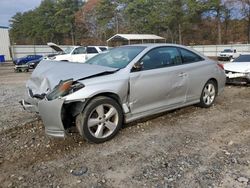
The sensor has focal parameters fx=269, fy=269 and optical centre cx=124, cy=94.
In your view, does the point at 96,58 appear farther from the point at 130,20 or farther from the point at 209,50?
the point at 130,20

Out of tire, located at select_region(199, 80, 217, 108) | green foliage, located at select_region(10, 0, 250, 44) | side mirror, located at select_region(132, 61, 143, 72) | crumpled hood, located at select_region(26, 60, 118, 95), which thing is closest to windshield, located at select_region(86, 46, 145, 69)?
side mirror, located at select_region(132, 61, 143, 72)

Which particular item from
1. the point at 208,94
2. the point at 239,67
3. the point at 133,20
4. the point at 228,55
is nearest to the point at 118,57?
the point at 208,94

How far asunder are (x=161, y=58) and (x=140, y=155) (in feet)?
6.72

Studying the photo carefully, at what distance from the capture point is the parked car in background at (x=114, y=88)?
12.5 ft

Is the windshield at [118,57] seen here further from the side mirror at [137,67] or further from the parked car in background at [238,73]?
the parked car in background at [238,73]

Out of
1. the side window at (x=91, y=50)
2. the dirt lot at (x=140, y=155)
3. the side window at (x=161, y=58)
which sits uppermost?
the side window at (x=91, y=50)

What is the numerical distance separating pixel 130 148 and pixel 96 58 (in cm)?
217

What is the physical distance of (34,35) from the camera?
6569 cm

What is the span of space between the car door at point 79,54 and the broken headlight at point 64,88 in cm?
1388

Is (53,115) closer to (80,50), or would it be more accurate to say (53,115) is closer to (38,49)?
(80,50)

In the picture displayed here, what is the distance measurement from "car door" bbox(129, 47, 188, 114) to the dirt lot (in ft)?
1.38

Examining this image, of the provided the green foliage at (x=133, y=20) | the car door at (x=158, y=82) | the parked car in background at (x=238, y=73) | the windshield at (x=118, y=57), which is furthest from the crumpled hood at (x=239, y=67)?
the green foliage at (x=133, y=20)

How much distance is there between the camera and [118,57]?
489 centimetres

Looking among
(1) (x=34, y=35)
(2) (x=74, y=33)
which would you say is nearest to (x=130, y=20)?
(2) (x=74, y=33)
